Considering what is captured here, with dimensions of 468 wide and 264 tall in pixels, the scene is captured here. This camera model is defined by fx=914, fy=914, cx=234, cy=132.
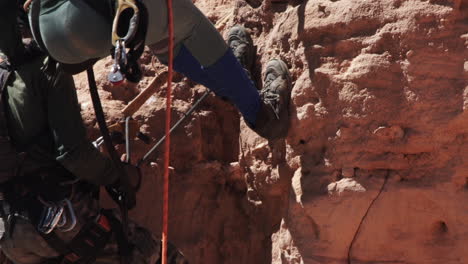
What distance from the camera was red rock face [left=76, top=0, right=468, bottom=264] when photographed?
367cm

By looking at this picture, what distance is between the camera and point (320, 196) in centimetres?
397

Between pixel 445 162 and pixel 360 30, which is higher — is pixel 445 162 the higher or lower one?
the lower one

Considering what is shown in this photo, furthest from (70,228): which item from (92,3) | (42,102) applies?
(92,3)

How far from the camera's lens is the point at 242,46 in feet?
14.7

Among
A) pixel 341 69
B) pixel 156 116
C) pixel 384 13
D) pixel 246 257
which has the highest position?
pixel 384 13

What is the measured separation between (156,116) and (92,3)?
1526 millimetres

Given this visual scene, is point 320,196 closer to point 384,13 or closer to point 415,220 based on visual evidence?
point 415,220

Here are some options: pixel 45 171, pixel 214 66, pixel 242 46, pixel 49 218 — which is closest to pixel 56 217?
pixel 49 218

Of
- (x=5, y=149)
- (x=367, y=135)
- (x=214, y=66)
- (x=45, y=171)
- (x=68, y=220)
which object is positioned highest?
(x=214, y=66)

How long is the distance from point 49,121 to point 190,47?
71 centimetres

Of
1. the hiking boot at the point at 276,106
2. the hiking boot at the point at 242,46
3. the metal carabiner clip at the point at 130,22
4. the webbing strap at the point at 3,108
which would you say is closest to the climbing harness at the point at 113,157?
the webbing strap at the point at 3,108

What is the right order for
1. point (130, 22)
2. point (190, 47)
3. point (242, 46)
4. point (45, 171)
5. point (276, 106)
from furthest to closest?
point (242, 46), point (276, 106), point (190, 47), point (45, 171), point (130, 22)

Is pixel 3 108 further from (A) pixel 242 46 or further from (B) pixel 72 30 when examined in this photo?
(A) pixel 242 46

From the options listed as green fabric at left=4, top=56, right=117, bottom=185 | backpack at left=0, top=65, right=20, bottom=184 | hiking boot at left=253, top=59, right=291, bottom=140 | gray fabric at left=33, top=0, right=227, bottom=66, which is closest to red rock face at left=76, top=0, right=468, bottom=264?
hiking boot at left=253, top=59, right=291, bottom=140
